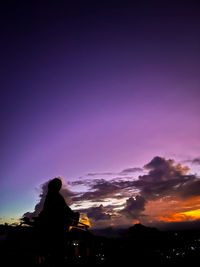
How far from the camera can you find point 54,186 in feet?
54.5

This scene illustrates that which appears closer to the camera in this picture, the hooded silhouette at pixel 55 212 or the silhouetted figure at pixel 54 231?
the silhouetted figure at pixel 54 231

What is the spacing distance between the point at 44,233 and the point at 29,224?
1223mm

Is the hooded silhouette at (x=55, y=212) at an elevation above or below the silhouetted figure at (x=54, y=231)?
above

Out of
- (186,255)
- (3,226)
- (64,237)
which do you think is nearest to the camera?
(3,226)

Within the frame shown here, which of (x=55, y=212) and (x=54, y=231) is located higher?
(x=55, y=212)

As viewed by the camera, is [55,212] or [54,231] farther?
[55,212]

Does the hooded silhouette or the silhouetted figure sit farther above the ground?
the hooded silhouette

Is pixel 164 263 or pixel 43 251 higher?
pixel 43 251

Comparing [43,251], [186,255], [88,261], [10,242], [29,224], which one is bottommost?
[186,255]

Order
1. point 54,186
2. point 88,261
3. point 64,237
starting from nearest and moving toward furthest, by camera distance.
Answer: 1. point 64,237
2. point 88,261
3. point 54,186

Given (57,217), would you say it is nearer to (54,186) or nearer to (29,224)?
(29,224)

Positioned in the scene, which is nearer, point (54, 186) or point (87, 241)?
point (87, 241)

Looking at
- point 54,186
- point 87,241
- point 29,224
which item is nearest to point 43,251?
point 29,224

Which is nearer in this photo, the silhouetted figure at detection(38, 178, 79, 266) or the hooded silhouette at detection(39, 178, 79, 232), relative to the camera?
the silhouetted figure at detection(38, 178, 79, 266)
